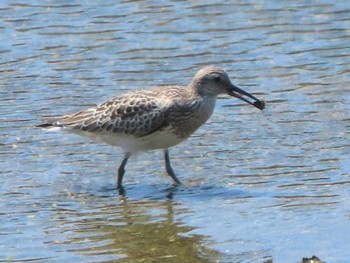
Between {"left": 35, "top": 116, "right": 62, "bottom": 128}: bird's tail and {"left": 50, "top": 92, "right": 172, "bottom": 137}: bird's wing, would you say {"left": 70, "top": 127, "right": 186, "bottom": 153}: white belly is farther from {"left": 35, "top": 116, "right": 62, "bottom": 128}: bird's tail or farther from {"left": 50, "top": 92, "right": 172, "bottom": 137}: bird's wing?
{"left": 35, "top": 116, "right": 62, "bottom": 128}: bird's tail

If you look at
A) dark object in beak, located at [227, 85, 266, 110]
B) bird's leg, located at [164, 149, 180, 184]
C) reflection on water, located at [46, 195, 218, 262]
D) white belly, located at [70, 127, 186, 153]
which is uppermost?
dark object in beak, located at [227, 85, 266, 110]

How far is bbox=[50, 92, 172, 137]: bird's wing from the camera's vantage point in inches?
453

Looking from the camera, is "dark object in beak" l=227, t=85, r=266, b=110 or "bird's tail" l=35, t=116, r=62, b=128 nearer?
"dark object in beak" l=227, t=85, r=266, b=110

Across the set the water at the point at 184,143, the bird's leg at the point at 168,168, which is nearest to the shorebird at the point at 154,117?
the bird's leg at the point at 168,168

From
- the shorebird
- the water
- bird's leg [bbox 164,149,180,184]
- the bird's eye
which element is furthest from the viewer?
the bird's eye

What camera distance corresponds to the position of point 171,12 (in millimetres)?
16219

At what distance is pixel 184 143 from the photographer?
1251 cm

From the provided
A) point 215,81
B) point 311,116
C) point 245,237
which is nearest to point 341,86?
point 311,116

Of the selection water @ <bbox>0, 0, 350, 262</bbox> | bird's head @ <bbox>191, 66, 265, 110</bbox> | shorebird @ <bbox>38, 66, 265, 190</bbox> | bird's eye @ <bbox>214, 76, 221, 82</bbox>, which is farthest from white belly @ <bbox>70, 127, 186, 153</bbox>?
bird's eye @ <bbox>214, 76, 221, 82</bbox>

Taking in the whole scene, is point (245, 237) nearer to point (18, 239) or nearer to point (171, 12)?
point (18, 239)

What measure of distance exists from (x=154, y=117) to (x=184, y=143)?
107cm

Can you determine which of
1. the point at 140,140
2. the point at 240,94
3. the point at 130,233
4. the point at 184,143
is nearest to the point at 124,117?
the point at 140,140

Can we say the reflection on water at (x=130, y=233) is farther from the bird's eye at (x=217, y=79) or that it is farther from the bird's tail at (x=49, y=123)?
the bird's eye at (x=217, y=79)

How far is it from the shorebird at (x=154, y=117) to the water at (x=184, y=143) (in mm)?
322
